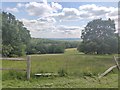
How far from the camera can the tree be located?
720 centimetres

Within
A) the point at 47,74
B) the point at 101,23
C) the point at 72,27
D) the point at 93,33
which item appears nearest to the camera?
the point at 47,74

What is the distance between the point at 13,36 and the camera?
684 cm

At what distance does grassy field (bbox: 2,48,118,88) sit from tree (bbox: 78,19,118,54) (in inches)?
15.4

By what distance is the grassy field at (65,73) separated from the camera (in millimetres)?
3793

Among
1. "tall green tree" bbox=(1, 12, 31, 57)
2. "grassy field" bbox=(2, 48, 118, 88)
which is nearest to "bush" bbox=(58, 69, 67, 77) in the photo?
"grassy field" bbox=(2, 48, 118, 88)

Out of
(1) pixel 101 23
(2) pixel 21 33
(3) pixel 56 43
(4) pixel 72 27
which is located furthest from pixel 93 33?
(2) pixel 21 33

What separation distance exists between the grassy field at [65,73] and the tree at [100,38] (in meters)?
0.39

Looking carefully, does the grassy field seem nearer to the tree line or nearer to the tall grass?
the tall grass

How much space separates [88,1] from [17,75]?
12.2 ft

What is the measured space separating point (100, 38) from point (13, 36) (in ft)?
13.8

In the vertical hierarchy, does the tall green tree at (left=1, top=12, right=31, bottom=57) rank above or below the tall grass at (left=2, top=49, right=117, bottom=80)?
above

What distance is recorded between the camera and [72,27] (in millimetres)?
6250

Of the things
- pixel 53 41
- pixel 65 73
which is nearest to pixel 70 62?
pixel 53 41

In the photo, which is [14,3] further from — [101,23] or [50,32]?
[101,23]
